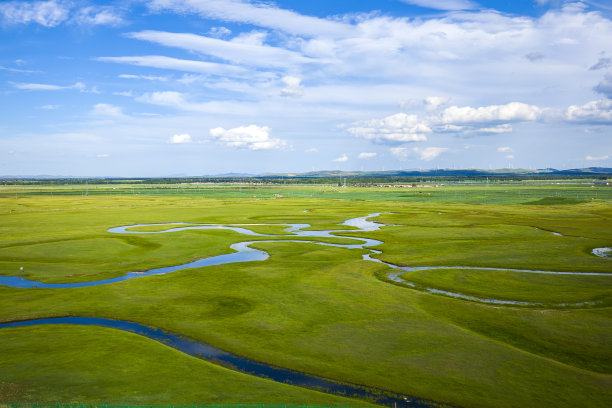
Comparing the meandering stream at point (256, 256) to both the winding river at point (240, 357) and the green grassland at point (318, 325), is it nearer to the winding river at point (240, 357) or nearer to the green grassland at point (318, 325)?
the winding river at point (240, 357)

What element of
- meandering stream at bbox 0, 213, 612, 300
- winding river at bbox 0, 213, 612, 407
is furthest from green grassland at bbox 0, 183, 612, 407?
meandering stream at bbox 0, 213, 612, 300

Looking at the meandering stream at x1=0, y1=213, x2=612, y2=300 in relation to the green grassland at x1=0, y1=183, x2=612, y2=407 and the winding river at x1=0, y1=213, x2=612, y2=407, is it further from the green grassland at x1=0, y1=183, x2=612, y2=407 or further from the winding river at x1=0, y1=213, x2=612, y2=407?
the green grassland at x1=0, y1=183, x2=612, y2=407

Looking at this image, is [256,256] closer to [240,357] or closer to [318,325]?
[318,325]

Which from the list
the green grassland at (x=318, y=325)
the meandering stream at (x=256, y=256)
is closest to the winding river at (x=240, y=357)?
the meandering stream at (x=256, y=256)

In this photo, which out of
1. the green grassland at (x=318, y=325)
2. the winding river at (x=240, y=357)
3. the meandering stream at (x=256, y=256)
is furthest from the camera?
the meandering stream at (x=256, y=256)

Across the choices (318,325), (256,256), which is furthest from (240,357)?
(256,256)

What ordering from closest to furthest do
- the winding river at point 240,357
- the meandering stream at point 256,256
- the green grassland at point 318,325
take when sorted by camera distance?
the green grassland at point 318,325 < the winding river at point 240,357 < the meandering stream at point 256,256

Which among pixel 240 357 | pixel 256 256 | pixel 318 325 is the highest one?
pixel 256 256

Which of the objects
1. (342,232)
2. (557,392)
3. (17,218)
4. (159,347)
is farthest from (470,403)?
(17,218)

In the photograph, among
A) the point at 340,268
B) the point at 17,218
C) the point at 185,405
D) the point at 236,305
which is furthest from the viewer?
the point at 17,218

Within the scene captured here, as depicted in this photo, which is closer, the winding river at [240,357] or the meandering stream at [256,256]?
the winding river at [240,357]

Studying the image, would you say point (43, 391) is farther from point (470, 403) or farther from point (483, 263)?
point (483, 263)
